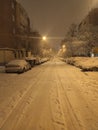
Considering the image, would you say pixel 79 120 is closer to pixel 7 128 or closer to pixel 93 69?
pixel 7 128

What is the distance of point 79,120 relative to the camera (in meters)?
6.14

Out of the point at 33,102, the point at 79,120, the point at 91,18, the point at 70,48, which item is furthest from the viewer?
the point at 70,48

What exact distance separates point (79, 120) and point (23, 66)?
764 inches

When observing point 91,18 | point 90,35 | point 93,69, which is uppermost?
point 91,18

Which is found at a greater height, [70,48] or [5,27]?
[5,27]

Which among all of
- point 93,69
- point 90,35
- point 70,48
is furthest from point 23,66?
point 70,48

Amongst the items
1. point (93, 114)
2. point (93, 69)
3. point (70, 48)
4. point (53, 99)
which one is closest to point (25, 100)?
point (53, 99)

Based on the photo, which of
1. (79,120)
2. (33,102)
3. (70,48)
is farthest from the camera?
(70,48)

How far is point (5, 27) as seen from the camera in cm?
5697

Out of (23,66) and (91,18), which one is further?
(91,18)

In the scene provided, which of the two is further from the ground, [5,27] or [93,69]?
[5,27]

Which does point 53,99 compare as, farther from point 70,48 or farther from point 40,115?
point 70,48

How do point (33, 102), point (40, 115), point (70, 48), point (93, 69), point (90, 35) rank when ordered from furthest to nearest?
point (70, 48) < point (90, 35) < point (93, 69) < point (33, 102) < point (40, 115)

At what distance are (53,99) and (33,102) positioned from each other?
94 centimetres
